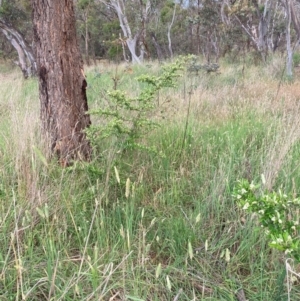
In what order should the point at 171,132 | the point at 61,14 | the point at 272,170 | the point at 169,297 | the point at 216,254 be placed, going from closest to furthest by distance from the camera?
the point at 169,297, the point at 216,254, the point at 272,170, the point at 61,14, the point at 171,132

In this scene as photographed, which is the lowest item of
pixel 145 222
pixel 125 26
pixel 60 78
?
pixel 145 222

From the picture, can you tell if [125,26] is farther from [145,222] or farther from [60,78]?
[145,222]

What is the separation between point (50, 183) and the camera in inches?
94.3

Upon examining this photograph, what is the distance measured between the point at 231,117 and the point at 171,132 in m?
1.12

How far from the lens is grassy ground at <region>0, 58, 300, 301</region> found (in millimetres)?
1656

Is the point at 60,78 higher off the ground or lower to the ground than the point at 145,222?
higher

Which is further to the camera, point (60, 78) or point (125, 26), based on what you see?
point (125, 26)

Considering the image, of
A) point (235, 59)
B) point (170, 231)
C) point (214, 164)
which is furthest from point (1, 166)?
point (235, 59)

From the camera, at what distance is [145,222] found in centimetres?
224

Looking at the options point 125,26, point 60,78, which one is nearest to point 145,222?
point 60,78

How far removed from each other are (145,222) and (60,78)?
139 cm

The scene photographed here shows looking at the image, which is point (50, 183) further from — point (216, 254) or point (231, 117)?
point (231, 117)

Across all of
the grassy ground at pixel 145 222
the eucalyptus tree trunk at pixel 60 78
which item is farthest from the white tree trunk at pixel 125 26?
the grassy ground at pixel 145 222

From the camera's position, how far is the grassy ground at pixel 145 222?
166 centimetres
